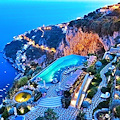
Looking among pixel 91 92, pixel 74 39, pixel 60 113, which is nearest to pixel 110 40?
pixel 74 39

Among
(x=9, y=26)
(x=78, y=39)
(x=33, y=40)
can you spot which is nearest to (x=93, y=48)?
(x=78, y=39)

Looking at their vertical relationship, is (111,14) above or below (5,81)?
above

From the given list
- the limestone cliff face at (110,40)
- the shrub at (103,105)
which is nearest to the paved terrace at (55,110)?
the shrub at (103,105)

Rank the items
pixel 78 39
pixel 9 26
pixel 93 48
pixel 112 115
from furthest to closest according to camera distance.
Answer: pixel 9 26 < pixel 78 39 < pixel 93 48 < pixel 112 115

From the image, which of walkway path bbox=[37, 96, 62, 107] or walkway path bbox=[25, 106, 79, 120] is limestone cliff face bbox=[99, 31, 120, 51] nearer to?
walkway path bbox=[37, 96, 62, 107]

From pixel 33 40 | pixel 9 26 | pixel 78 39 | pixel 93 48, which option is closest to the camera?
pixel 93 48

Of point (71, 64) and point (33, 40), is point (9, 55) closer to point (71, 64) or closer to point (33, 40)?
point (33, 40)

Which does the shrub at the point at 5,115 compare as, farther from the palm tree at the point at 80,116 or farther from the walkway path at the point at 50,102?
the palm tree at the point at 80,116

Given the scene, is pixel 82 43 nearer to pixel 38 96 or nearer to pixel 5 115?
pixel 38 96

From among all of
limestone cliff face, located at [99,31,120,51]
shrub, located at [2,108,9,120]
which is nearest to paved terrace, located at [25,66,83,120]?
shrub, located at [2,108,9,120]
